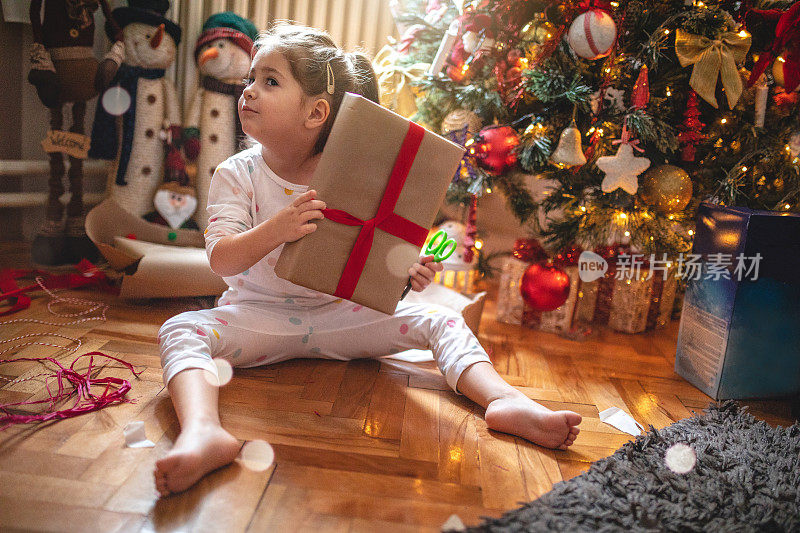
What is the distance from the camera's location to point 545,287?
1.41 meters

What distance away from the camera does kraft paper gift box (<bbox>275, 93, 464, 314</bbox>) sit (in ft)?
3.00

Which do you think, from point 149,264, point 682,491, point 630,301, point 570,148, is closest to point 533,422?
point 682,491

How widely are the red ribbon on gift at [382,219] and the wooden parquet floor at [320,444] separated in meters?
0.21

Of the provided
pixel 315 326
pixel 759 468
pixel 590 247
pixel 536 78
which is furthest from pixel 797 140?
pixel 315 326

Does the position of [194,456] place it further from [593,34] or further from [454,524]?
[593,34]

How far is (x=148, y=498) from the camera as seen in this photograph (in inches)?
27.4

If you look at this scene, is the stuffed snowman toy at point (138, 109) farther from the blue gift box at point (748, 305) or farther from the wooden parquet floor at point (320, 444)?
the blue gift box at point (748, 305)

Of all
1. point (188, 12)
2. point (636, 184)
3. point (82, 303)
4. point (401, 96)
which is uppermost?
point (188, 12)

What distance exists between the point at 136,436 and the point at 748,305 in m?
1.07

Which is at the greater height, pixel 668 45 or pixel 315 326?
pixel 668 45

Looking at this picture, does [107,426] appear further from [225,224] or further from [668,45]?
[668,45]

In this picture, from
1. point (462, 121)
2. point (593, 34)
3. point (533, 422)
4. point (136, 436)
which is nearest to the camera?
point (136, 436)

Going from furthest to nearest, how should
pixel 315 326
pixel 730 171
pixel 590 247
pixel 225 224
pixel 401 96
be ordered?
pixel 401 96, pixel 590 247, pixel 730 171, pixel 315 326, pixel 225 224

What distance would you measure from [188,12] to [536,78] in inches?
42.4
